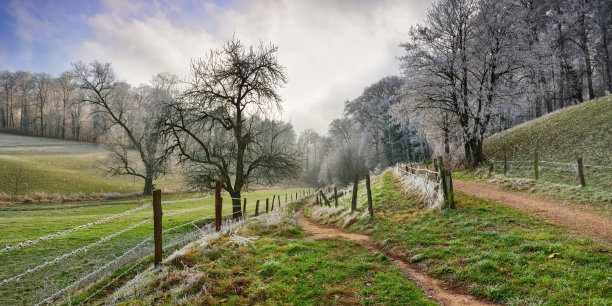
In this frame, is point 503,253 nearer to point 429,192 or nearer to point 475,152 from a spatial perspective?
point 429,192

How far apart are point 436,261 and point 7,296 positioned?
10525 millimetres

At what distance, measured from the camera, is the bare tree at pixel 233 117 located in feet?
48.8

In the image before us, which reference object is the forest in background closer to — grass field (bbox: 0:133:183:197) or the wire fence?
the wire fence

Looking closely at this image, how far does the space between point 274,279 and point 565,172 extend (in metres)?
16.6

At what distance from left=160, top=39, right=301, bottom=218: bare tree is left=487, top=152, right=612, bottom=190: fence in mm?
12933

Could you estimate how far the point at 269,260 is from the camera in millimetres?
5742

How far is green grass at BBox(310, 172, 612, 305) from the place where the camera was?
4074 mm

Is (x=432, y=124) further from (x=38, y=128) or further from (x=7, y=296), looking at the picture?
(x=38, y=128)

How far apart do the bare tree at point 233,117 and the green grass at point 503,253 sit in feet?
27.8

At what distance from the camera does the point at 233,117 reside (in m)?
16.4

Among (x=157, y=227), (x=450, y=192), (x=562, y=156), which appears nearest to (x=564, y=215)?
(x=450, y=192)

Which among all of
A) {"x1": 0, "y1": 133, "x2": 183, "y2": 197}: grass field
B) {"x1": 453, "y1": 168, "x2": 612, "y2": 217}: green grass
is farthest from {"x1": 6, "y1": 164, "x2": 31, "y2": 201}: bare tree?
{"x1": 453, "y1": 168, "x2": 612, "y2": 217}: green grass

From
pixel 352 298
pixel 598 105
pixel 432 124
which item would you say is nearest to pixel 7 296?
pixel 352 298

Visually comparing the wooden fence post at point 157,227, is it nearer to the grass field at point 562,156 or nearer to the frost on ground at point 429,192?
the frost on ground at point 429,192
